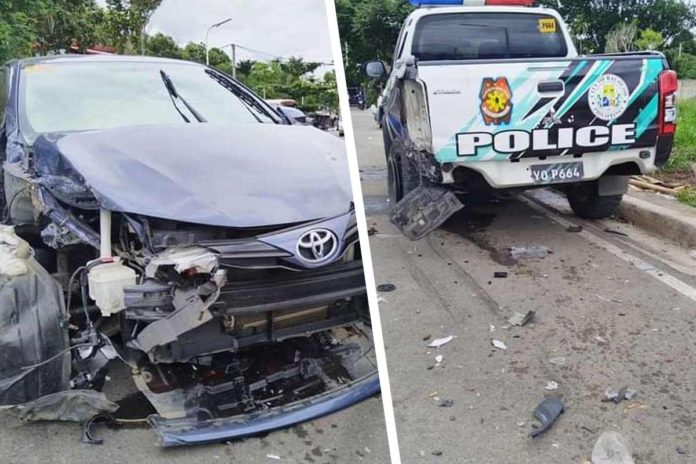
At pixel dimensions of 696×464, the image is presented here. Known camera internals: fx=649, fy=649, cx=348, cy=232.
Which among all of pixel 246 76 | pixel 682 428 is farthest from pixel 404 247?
pixel 246 76

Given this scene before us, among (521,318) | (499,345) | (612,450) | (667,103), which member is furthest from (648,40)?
(612,450)

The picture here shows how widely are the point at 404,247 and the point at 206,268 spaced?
2.91m

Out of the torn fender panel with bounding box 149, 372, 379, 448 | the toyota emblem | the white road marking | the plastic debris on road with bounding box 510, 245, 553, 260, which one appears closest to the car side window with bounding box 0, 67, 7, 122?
the toyota emblem

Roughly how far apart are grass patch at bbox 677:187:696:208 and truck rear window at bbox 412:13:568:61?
1870mm

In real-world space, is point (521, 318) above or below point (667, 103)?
below

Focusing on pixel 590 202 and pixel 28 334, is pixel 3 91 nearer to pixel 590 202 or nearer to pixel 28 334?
pixel 28 334

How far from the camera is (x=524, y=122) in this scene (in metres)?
4.12

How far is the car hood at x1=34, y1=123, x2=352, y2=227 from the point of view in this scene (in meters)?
2.14

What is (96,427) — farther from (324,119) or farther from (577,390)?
(577,390)

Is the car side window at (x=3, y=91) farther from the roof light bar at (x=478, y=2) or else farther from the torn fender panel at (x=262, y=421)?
the roof light bar at (x=478, y=2)

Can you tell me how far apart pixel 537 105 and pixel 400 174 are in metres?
1.38

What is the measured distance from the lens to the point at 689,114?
32.0 ft

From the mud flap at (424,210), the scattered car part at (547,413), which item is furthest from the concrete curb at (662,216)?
the scattered car part at (547,413)

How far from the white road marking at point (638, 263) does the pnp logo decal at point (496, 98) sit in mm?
1346
